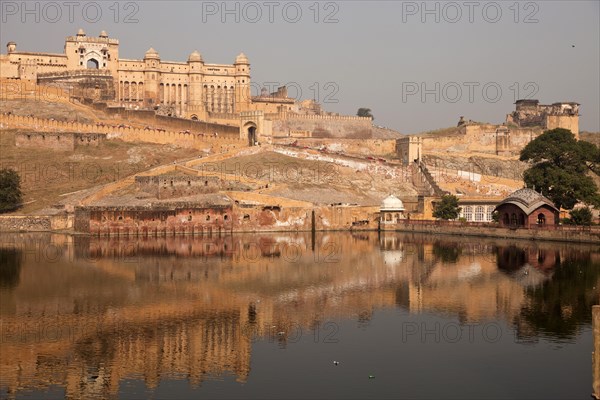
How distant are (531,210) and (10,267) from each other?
2623 cm

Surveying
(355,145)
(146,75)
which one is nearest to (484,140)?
(355,145)

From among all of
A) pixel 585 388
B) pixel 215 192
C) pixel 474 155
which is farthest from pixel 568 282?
pixel 474 155

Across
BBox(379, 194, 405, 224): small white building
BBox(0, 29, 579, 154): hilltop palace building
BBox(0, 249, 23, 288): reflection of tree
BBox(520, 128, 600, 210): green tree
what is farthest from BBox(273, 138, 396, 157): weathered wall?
BBox(0, 249, 23, 288): reflection of tree

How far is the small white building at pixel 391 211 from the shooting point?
51.7 metres

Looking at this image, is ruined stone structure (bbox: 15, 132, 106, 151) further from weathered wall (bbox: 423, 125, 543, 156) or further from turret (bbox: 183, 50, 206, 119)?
weathered wall (bbox: 423, 125, 543, 156)

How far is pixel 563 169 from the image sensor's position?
4759 cm

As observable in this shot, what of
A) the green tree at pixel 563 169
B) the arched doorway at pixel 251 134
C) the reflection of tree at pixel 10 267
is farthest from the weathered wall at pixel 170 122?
the reflection of tree at pixel 10 267

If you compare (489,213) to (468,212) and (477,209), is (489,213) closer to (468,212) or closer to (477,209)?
(477,209)

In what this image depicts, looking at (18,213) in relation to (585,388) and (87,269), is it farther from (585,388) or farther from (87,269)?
(585,388)

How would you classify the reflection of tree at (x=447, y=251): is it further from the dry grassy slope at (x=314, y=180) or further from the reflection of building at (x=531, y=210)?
the dry grassy slope at (x=314, y=180)

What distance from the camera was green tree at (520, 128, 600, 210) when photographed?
4525cm

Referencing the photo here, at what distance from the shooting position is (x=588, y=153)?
4809 cm

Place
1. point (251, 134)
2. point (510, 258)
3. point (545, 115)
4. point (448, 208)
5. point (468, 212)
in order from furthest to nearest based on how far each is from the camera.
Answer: point (545, 115) < point (251, 134) < point (468, 212) < point (448, 208) < point (510, 258)

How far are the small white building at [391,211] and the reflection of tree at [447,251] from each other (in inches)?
382
